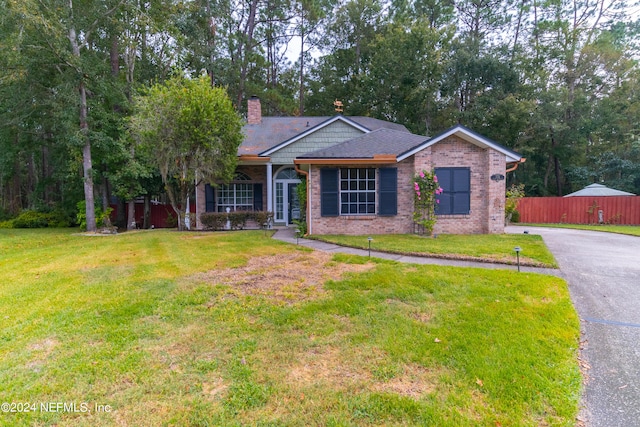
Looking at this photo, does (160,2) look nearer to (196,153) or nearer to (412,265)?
(196,153)

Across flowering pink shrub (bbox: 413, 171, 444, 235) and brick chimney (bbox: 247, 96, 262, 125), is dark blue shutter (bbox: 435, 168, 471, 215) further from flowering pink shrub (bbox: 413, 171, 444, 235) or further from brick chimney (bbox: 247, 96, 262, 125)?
brick chimney (bbox: 247, 96, 262, 125)

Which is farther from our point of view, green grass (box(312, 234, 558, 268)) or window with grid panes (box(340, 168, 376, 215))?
window with grid panes (box(340, 168, 376, 215))

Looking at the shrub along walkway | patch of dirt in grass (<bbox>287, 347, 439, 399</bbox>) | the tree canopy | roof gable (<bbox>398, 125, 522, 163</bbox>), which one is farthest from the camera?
the tree canopy

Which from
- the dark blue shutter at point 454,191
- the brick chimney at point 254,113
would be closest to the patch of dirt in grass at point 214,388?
the dark blue shutter at point 454,191

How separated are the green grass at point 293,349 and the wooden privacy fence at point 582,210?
1498cm

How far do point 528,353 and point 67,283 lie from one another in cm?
663

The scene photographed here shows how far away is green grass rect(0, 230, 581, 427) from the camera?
2.32 m

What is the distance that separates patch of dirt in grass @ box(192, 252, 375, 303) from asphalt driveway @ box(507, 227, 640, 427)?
313 cm

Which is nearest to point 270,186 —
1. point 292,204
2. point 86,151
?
point 292,204

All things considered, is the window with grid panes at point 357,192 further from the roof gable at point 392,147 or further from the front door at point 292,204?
the front door at point 292,204

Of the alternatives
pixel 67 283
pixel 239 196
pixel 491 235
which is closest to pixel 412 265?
pixel 491 235

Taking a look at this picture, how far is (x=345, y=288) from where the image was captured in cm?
494

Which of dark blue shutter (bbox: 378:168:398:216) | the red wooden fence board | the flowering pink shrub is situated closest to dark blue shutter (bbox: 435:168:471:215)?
the flowering pink shrub

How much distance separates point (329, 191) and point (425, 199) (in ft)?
10.1
